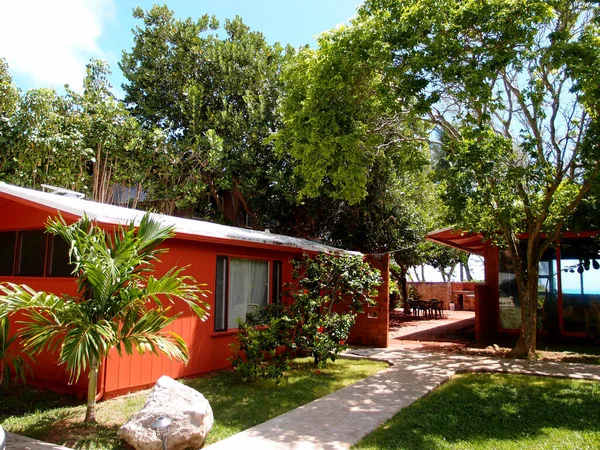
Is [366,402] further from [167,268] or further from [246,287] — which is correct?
[167,268]

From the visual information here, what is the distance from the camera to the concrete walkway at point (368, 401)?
5.02 m

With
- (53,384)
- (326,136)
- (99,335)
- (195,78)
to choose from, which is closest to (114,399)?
(53,384)

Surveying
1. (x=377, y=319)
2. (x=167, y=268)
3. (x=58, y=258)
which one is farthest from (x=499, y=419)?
(x=58, y=258)

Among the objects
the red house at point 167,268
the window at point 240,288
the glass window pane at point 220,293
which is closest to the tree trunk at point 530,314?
the red house at point 167,268

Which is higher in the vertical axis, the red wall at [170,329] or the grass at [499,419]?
the red wall at [170,329]

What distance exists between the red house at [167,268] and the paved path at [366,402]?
2159 mm

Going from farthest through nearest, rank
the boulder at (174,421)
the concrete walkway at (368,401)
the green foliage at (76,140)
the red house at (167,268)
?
1. the green foliage at (76,140)
2. the red house at (167,268)
3. the concrete walkway at (368,401)
4. the boulder at (174,421)

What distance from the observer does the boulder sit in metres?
4.61

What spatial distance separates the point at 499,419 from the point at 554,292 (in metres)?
8.49

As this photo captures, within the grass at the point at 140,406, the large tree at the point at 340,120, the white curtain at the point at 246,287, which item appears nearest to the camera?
the grass at the point at 140,406

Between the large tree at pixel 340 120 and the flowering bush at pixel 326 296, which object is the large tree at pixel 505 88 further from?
the flowering bush at pixel 326 296

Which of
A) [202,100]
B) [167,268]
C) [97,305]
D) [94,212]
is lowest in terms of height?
[97,305]

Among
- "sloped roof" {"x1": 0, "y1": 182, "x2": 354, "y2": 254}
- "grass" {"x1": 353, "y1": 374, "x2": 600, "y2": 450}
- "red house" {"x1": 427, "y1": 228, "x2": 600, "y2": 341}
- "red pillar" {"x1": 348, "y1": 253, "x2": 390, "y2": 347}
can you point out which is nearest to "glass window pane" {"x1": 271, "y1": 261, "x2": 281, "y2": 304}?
"sloped roof" {"x1": 0, "y1": 182, "x2": 354, "y2": 254}

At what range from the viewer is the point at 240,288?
9.14 metres
